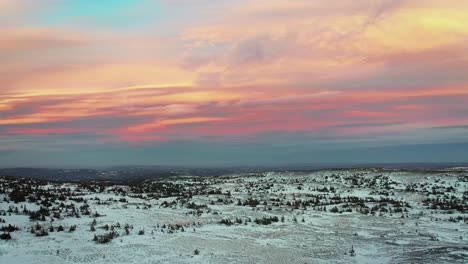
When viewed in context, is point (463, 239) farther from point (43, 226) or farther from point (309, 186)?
point (309, 186)

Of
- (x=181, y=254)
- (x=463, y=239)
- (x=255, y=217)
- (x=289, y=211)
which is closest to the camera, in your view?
(x=181, y=254)

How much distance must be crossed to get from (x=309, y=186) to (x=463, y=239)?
24872mm

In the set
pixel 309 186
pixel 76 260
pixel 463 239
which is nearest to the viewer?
pixel 76 260

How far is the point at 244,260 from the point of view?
1196cm

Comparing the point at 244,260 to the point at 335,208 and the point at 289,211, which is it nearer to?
the point at 289,211

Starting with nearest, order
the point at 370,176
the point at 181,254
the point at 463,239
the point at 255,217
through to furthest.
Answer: the point at 181,254, the point at 463,239, the point at 255,217, the point at 370,176

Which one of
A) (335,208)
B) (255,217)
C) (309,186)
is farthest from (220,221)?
(309,186)

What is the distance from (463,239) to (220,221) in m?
10.9

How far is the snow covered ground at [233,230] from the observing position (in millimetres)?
12266

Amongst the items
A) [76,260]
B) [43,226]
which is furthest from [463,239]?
[43,226]

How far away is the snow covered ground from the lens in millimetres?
12266

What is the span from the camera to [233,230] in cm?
1691

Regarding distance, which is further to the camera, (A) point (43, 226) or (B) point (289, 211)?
(B) point (289, 211)

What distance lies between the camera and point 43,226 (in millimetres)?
15906
